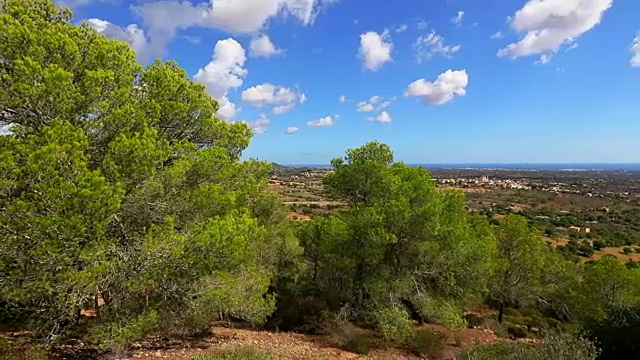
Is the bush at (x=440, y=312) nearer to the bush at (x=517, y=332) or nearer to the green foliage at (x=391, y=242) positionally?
the green foliage at (x=391, y=242)

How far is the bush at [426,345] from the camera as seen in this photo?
561 inches

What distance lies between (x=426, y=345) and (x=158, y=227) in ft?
32.7

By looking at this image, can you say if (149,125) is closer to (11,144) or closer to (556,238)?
(11,144)

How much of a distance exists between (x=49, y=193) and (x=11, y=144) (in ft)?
4.79

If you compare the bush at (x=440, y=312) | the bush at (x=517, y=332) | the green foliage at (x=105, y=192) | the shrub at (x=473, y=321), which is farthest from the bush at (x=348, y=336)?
the bush at (x=517, y=332)

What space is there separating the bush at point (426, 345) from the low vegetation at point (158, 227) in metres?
0.05

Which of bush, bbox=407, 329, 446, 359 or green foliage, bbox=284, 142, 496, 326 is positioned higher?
green foliage, bbox=284, 142, 496, 326

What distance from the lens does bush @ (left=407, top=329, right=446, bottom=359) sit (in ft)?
46.7

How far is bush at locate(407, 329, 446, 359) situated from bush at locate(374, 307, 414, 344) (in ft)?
0.90

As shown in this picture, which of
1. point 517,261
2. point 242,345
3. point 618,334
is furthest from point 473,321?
point 242,345

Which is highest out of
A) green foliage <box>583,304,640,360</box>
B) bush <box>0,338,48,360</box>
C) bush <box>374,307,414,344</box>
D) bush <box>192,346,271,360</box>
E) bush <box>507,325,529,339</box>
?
bush <box>0,338,48,360</box>

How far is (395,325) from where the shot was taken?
14.3 m

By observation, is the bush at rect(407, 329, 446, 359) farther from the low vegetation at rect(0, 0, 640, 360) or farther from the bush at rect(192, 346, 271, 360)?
the bush at rect(192, 346, 271, 360)

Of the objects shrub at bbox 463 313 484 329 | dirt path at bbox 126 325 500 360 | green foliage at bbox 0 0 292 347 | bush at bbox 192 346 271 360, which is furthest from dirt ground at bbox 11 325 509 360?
shrub at bbox 463 313 484 329
